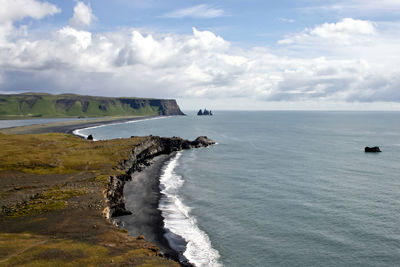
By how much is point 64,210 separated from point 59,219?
11.3ft

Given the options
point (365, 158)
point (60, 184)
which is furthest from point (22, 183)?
point (365, 158)

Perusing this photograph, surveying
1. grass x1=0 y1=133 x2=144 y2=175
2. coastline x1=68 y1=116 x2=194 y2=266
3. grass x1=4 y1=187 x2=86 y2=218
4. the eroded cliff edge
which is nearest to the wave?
coastline x1=68 y1=116 x2=194 y2=266

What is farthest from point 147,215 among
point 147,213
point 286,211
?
point 286,211

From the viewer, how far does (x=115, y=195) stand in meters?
62.6

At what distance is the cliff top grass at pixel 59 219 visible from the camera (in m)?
34.2

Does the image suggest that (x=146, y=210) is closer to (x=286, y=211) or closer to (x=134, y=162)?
(x=286, y=211)

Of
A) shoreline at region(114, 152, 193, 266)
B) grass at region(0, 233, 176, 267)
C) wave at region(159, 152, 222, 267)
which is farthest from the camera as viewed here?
→ shoreline at region(114, 152, 193, 266)

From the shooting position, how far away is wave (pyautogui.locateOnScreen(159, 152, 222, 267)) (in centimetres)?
4362

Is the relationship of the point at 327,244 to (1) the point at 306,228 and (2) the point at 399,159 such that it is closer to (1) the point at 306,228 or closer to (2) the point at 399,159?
(1) the point at 306,228

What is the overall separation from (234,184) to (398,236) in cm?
4119

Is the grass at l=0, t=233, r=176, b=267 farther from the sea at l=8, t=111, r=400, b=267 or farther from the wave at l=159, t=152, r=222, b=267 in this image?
the sea at l=8, t=111, r=400, b=267

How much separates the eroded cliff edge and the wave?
301 inches

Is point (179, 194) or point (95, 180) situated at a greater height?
point (95, 180)

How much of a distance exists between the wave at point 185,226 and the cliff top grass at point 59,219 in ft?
25.6
